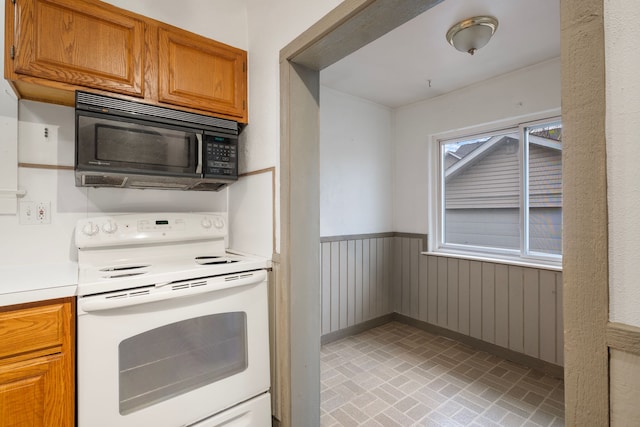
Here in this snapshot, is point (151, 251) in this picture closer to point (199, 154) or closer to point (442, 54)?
point (199, 154)

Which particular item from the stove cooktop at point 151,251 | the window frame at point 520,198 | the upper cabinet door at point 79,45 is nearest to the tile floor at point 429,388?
the window frame at point 520,198

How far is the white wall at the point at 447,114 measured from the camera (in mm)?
2438

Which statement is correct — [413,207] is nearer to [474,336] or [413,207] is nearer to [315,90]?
[474,336]

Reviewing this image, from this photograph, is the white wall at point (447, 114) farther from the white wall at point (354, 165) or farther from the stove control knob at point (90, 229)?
the stove control knob at point (90, 229)

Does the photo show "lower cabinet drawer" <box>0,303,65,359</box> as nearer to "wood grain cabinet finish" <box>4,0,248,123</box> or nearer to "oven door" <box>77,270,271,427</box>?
"oven door" <box>77,270,271,427</box>

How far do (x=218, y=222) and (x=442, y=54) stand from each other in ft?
6.80

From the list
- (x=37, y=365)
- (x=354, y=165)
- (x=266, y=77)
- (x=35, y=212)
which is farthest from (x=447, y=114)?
(x=37, y=365)

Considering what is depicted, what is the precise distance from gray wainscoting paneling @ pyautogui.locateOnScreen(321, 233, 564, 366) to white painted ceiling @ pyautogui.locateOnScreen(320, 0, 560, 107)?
152 cm

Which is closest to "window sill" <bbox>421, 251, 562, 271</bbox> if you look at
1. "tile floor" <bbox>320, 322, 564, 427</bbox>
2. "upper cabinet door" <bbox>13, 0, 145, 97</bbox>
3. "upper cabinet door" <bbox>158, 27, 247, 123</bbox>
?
"tile floor" <bbox>320, 322, 564, 427</bbox>

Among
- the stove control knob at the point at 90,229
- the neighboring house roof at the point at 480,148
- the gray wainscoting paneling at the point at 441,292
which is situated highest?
the neighboring house roof at the point at 480,148

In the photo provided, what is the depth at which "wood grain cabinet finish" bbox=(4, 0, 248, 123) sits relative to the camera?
123 cm

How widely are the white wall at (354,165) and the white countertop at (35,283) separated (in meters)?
2.00

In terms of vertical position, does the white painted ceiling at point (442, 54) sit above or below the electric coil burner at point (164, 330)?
above

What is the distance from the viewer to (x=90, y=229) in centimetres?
149
